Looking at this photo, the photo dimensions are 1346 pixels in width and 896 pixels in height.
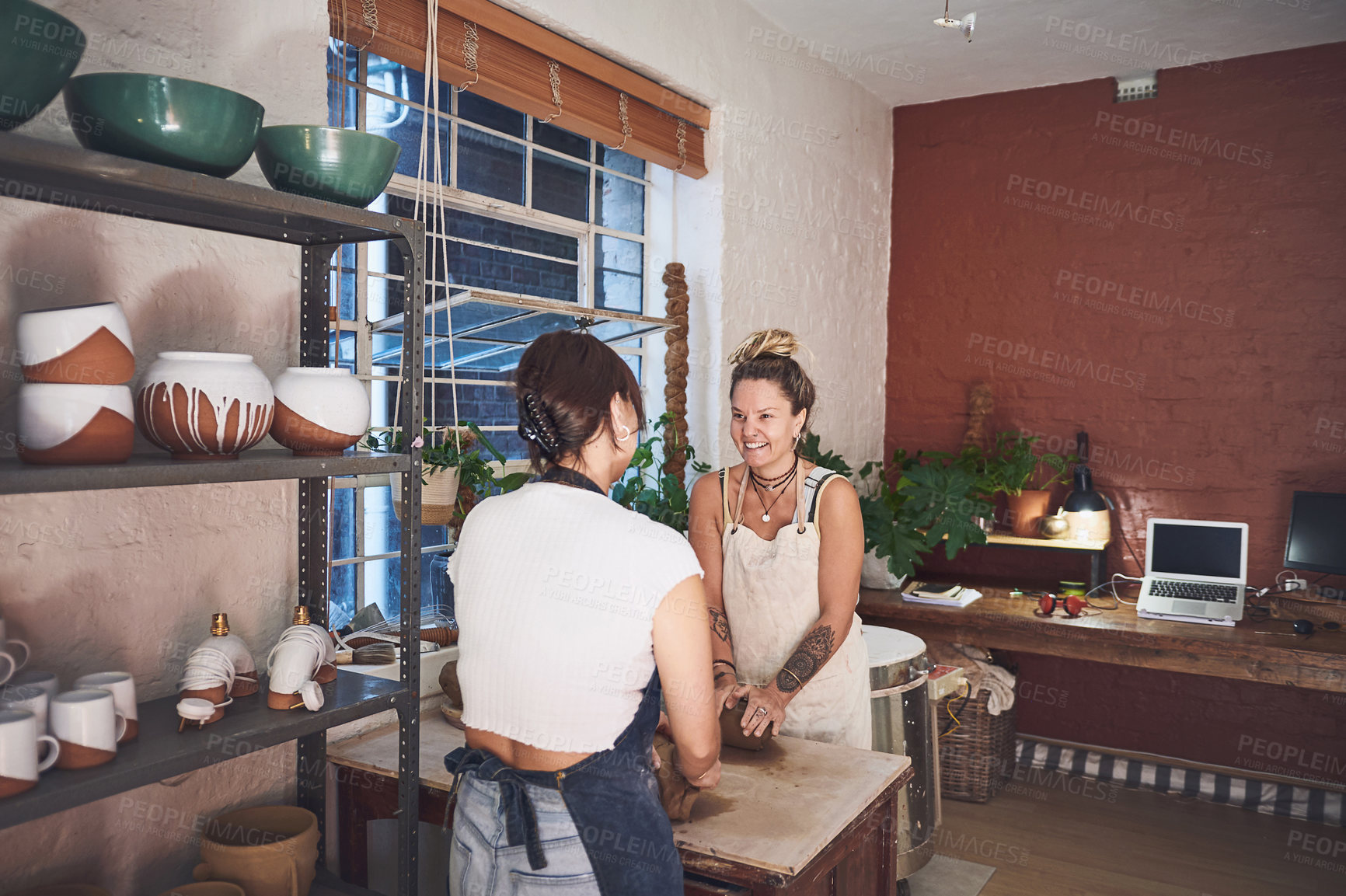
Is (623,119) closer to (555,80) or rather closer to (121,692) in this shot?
(555,80)

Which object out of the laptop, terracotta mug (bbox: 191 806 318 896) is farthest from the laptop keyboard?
terracotta mug (bbox: 191 806 318 896)

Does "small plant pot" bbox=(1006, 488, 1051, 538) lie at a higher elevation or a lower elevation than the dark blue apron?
higher

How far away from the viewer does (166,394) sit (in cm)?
145

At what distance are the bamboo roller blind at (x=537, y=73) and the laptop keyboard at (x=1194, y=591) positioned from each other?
8.30 ft

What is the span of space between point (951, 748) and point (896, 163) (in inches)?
116

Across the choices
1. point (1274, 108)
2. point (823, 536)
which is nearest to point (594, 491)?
point (823, 536)

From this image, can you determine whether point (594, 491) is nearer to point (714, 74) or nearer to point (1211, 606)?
point (714, 74)

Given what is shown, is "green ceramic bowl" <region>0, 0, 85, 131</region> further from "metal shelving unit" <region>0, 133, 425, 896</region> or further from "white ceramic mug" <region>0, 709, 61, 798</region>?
"white ceramic mug" <region>0, 709, 61, 798</region>

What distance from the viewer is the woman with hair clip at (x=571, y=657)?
4.61 feet

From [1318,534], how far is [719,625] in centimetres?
293

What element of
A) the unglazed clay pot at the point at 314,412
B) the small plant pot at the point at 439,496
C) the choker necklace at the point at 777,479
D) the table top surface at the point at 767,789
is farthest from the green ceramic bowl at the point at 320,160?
the choker necklace at the point at 777,479

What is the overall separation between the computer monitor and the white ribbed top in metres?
3.51

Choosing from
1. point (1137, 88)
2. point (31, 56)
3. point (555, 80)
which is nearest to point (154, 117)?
point (31, 56)

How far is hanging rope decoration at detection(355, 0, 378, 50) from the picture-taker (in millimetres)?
2217
